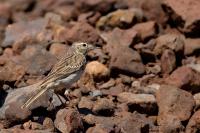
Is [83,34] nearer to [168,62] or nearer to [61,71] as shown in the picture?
[168,62]

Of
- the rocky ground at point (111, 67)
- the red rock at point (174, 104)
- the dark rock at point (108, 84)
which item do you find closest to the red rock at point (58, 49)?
the rocky ground at point (111, 67)

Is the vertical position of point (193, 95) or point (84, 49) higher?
point (84, 49)

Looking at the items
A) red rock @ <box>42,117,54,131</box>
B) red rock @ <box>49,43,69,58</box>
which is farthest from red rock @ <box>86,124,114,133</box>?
red rock @ <box>49,43,69,58</box>

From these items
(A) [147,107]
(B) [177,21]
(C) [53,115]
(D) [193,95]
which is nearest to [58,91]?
(C) [53,115]

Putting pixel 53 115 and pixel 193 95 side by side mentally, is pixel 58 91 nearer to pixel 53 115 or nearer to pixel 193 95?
pixel 53 115

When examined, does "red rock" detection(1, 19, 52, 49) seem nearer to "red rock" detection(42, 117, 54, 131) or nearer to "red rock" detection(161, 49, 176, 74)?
"red rock" detection(161, 49, 176, 74)

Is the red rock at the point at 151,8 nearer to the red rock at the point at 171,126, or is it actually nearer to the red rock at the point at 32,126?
the red rock at the point at 171,126
